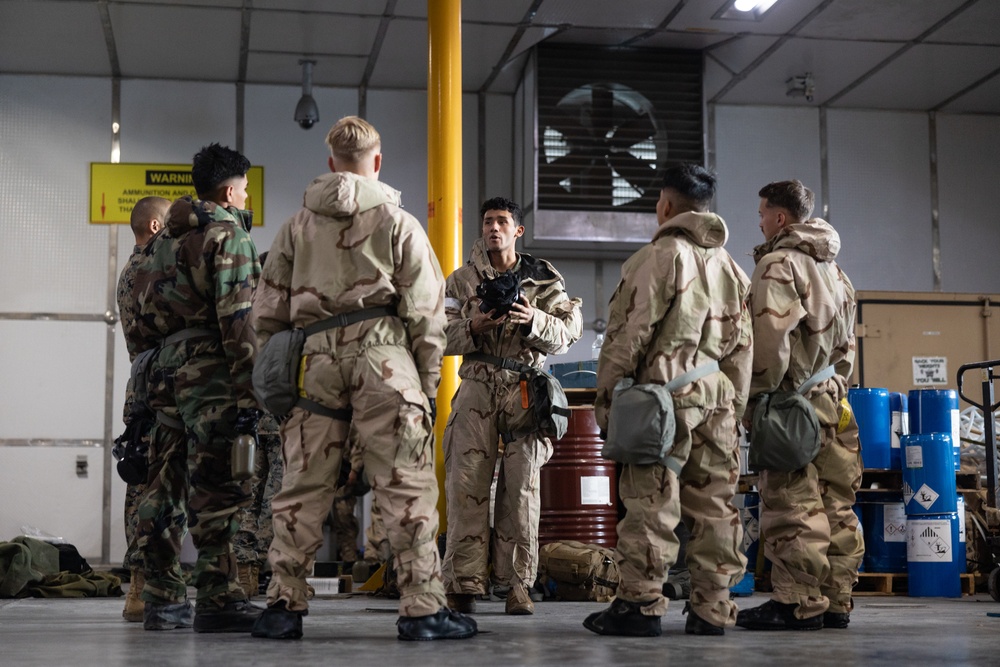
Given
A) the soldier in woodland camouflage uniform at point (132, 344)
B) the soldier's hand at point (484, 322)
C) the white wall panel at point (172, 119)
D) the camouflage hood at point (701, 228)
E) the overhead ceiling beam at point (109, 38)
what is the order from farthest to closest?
the white wall panel at point (172, 119), the overhead ceiling beam at point (109, 38), the soldier's hand at point (484, 322), the soldier in woodland camouflage uniform at point (132, 344), the camouflage hood at point (701, 228)

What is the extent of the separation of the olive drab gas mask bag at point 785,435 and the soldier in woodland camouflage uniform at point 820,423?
0.11 m

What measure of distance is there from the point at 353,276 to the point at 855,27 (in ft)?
21.2

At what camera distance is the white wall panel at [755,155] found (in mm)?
10633

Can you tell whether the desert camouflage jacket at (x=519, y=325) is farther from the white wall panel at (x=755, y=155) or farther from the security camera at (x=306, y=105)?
the white wall panel at (x=755, y=155)

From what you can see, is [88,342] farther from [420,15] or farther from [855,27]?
[855,27]

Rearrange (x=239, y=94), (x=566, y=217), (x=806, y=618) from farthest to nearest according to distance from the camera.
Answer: (x=239, y=94), (x=566, y=217), (x=806, y=618)

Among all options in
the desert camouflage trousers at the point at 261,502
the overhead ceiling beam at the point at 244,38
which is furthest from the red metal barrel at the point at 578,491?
the overhead ceiling beam at the point at 244,38

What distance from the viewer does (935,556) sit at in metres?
7.12

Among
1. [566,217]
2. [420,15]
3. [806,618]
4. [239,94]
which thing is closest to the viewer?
[806,618]

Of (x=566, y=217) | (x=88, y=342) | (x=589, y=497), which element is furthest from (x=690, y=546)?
Answer: (x=88, y=342)

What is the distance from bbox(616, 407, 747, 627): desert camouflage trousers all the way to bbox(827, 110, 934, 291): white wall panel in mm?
7114

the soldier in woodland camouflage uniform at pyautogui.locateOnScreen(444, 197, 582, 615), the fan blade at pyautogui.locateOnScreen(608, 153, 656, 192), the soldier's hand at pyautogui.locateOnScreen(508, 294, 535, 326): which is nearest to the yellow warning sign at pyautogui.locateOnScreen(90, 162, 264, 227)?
the fan blade at pyautogui.locateOnScreen(608, 153, 656, 192)

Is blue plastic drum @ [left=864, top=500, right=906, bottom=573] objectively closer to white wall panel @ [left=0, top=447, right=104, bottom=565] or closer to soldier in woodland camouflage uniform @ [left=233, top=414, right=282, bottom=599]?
soldier in woodland camouflage uniform @ [left=233, top=414, right=282, bottom=599]

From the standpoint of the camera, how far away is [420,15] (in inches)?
341
